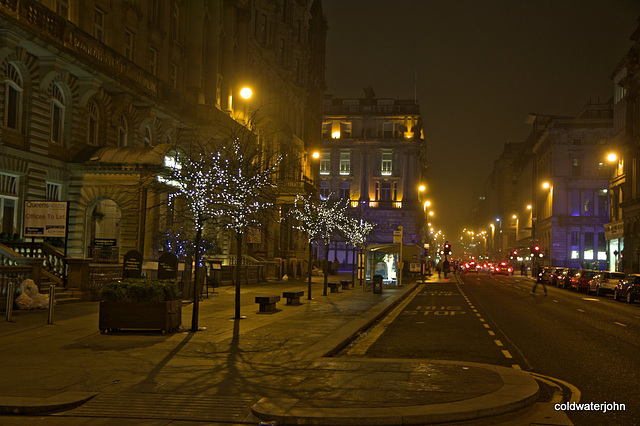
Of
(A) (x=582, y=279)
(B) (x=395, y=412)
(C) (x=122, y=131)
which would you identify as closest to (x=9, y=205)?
(C) (x=122, y=131)

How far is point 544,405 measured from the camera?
9.93 metres

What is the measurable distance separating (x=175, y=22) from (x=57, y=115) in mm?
14978

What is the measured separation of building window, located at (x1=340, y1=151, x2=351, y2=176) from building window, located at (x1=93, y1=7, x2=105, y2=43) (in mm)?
75979

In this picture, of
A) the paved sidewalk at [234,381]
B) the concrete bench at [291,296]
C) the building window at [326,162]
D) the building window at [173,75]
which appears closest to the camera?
the paved sidewalk at [234,381]

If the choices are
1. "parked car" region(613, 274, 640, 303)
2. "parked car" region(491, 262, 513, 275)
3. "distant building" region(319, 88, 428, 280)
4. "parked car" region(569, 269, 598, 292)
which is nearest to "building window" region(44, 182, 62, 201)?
"parked car" region(613, 274, 640, 303)

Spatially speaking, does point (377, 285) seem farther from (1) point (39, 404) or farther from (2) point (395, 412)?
(1) point (39, 404)

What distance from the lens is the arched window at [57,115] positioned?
31308mm

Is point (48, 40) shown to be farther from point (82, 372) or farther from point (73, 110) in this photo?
point (82, 372)

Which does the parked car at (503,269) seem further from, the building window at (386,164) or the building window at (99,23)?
the building window at (99,23)

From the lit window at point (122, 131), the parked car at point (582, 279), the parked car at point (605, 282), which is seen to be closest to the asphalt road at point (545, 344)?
the parked car at point (605, 282)

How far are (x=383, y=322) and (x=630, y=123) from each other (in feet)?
206

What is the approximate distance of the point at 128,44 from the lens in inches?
1503

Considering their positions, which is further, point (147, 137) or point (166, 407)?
point (147, 137)

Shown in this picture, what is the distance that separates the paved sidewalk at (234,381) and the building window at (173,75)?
28103mm
